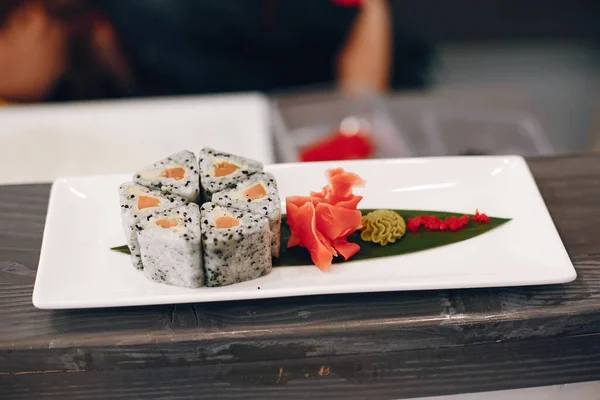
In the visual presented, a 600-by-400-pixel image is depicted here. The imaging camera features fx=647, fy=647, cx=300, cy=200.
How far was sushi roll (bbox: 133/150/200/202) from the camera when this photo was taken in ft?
3.66

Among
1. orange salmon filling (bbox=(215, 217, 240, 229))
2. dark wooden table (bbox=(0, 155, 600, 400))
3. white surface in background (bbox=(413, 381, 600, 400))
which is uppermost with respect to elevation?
orange salmon filling (bbox=(215, 217, 240, 229))

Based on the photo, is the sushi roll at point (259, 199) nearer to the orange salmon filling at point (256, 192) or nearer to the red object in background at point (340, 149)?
the orange salmon filling at point (256, 192)

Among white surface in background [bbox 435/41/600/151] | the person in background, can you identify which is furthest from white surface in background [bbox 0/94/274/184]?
white surface in background [bbox 435/41/600/151]

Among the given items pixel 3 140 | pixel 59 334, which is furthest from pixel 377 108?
pixel 59 334

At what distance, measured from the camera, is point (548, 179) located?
1321 millimetres

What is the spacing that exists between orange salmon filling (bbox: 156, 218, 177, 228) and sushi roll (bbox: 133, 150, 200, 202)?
0.30 feet

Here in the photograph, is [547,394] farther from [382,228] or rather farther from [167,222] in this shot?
[167,222]

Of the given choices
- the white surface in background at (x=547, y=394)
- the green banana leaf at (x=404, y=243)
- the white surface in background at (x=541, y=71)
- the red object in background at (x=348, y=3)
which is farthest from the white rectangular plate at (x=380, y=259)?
the white surface in background at (x=541, y=71)

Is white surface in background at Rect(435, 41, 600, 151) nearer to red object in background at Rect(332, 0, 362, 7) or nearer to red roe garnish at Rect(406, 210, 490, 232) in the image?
red object in background at Rect(332, 0, 362, 7)

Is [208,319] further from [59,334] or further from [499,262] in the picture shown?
[499,262]

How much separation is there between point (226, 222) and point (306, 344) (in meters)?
0.23

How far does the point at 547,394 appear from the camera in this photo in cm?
118

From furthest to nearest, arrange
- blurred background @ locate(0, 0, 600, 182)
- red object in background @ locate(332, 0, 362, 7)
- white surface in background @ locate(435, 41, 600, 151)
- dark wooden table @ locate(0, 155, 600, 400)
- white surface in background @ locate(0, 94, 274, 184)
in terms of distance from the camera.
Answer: white surface in background @ locate(435, 41, 600, 151) → red object in background @ locate(332, 0, 362, 7) → blurred background @ locate(0, 0, 600, 182) → white surface in background @ locate(0, 94, 274, 184) → dark wooden table @ locate(0, 155, 600, 400)

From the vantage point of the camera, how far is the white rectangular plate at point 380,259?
1010mm
